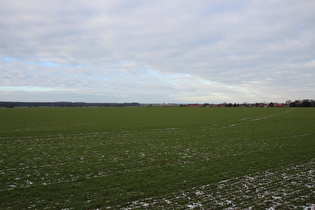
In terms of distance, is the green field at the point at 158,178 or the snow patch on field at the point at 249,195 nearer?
the snow patch on field at the point at 249,195

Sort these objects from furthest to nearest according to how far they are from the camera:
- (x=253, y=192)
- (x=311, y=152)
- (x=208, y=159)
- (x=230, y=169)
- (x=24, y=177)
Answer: (x=311, y=152), (x=208, y=159), (x=230, y=169), (x=24, y=177), (x=253, y=192)

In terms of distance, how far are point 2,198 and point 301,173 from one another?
41.4 ft

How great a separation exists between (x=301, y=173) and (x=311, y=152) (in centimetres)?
572

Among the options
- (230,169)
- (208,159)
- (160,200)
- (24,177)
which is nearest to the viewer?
(160,200)

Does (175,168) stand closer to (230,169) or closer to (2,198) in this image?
(230,169)

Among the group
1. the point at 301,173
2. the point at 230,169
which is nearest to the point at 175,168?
the point at 230,169

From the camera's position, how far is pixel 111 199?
25.4 feet

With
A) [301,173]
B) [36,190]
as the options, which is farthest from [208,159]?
[36,190]

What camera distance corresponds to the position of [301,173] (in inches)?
404

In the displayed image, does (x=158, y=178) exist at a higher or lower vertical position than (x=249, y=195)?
→ lower

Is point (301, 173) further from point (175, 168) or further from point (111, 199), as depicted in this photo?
point (111, 199)

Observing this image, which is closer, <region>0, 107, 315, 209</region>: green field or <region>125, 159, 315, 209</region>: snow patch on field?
<region>125, 159, 315, 209</region>: snow patch on field

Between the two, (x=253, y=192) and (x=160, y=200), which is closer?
(x=160, y=200)

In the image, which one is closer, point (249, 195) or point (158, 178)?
point (249, 195)
